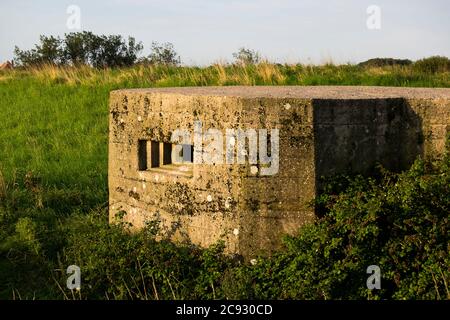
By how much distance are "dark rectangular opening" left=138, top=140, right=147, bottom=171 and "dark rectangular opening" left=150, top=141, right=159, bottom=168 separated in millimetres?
96

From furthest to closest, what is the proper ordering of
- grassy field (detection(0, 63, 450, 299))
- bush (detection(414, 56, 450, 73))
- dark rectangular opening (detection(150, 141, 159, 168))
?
bush (detection(414, 56, 450, 73)) → dark rectangular opening (detection(150, 141, 159, 168)) → grassy field (detection(0, 63, 450, 299))

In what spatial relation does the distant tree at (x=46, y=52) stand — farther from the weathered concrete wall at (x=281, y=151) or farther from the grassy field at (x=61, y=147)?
the weathered concrete wall at (x=281, y=151)

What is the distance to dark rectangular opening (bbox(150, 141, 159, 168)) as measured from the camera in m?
6.36

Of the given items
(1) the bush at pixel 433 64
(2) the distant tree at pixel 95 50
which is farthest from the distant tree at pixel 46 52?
(1) the bush at pixel 433 64

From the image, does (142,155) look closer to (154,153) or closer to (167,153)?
(154,153)

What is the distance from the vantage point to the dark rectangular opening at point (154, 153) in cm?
636

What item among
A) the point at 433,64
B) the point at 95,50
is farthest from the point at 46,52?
the point at 433,64

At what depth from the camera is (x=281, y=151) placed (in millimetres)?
5371

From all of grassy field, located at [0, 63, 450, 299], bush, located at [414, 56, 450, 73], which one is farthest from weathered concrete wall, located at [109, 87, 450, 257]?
bush, located at [414, 56, 450, 73]

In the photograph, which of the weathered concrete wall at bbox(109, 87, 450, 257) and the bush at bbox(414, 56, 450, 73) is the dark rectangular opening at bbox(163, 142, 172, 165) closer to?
the weathered concrete wall at bbox(109, 87, 450, 257)

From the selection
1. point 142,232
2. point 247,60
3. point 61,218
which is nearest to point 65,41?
point 247,60

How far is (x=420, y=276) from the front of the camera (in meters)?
4.92

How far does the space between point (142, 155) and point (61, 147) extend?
4830mm
